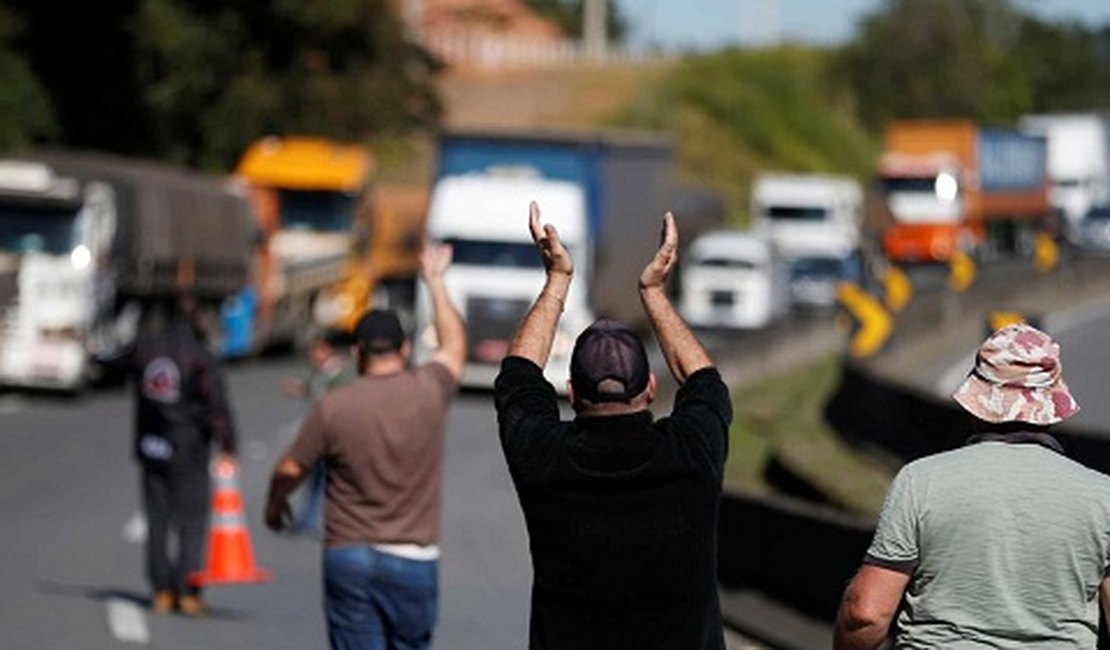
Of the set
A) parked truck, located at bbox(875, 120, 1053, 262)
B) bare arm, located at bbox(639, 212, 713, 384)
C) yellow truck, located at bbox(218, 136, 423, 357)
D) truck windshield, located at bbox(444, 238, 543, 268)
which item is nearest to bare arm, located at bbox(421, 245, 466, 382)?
bare arm, located at bbox(639, 212, 713, 384)

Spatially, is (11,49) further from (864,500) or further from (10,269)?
(864,500)

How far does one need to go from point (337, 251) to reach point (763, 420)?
14.0 metres

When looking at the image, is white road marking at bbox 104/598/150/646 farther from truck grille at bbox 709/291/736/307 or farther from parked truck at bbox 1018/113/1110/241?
parked truck at bbox 1018/113/1110/241

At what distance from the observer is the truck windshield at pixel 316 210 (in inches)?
1923

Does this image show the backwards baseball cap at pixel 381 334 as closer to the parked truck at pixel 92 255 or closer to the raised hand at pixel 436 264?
the raised hand at pixel 436 264

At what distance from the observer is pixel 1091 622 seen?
6512 mm

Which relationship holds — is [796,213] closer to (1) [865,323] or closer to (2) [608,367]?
(1) [865,323]

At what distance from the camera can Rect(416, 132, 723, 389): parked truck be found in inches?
1559

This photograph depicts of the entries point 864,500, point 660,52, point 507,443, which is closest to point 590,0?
point 660,52

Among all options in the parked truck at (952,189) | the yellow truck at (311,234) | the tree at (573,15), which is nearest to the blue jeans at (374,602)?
the yellow truck at (311,234)

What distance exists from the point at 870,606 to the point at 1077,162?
89692 millimetres

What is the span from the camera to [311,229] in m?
49.0

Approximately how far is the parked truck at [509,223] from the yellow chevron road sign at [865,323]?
11.8 feet

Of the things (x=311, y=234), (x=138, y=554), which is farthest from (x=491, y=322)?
(x=138, y=554)
